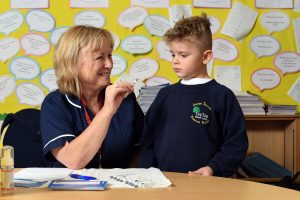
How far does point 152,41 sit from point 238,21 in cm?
57

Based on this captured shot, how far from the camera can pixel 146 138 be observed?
70.9 inches

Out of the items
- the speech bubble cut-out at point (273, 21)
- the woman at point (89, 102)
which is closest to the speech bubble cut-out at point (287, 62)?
the speech bubble cut-out at point (273, 21)

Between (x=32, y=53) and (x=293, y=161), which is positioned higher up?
(x=32, y=53)

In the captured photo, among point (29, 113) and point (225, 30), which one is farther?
point (225, 30)

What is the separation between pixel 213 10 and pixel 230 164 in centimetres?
139

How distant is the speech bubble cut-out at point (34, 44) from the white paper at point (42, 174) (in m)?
1.43

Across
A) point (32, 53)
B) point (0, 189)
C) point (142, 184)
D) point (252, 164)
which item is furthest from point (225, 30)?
point (0, 189)

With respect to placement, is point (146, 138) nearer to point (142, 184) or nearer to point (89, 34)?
point (89, 34)

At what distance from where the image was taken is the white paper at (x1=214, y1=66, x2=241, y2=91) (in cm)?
277

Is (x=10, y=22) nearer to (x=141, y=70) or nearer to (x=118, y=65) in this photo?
(x=118, y=65)

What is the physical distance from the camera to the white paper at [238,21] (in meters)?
2.79

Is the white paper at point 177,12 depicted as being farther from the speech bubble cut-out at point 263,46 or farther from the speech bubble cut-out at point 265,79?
the speech bubble cut-out at point 265,79

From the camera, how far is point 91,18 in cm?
274

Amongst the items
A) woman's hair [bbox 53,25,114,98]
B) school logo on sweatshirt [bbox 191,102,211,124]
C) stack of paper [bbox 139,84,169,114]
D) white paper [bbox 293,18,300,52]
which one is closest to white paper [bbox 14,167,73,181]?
woman's hair [bbox 53,25,114,98]
